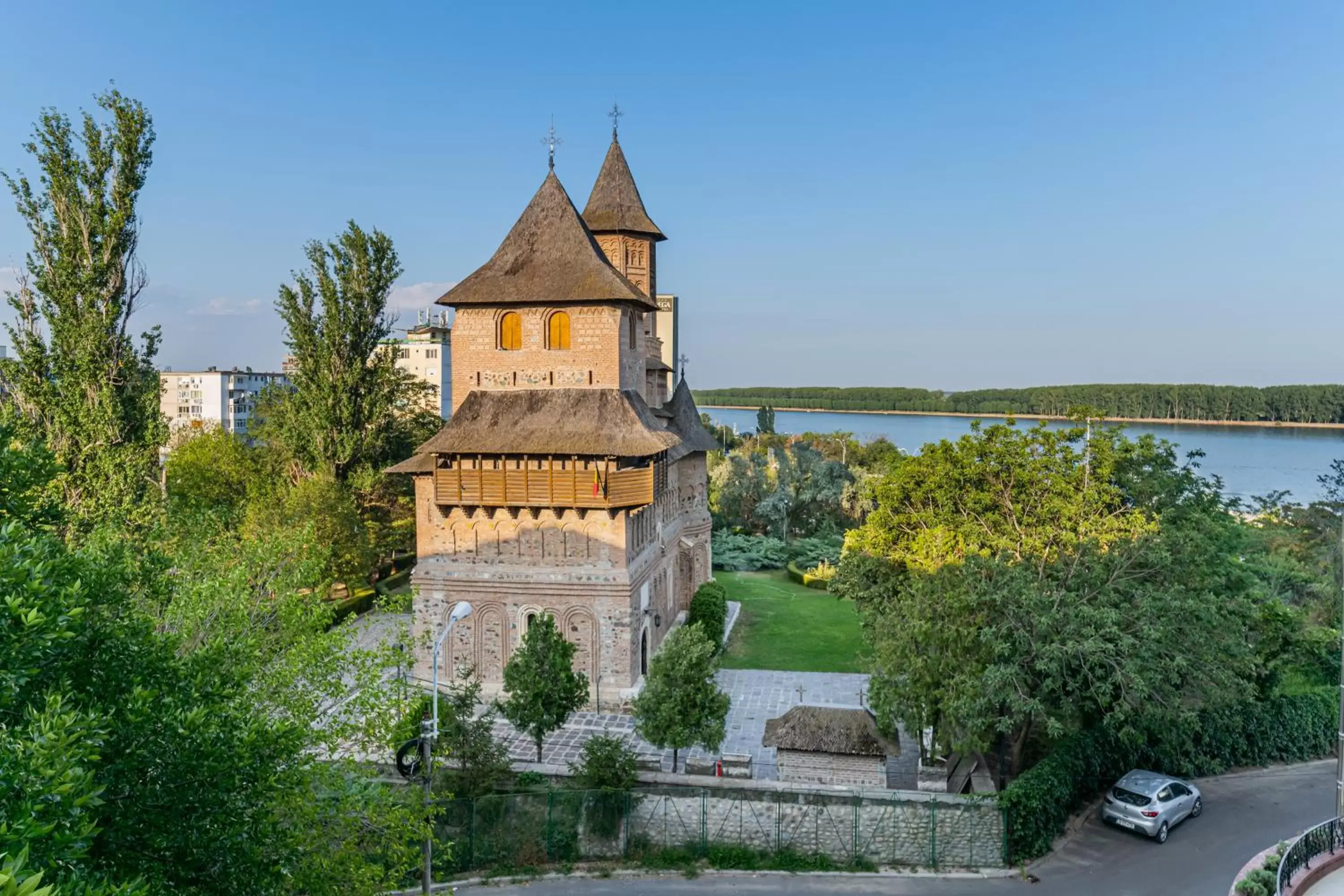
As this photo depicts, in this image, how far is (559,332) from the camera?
86.3 feet

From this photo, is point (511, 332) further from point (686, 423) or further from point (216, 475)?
point (216, 475)

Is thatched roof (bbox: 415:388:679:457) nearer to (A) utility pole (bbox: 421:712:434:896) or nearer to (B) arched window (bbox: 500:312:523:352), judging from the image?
(B) arched window (bbox: 500:312:523:352)

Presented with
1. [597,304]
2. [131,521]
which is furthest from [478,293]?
[131,521]

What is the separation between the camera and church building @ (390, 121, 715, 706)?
2455 cm

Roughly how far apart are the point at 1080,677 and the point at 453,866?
14084mm

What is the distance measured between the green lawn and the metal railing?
953 cm

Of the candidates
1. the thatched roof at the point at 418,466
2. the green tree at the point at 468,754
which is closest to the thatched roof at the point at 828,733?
the green tree at the point at 468,754

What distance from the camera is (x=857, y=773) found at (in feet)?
64.6

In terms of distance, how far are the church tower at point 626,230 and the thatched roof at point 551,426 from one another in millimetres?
7191

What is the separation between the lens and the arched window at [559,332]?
26.2 metres

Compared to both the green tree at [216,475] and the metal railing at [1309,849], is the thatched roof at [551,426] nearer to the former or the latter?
the metal railing at [1309,849]

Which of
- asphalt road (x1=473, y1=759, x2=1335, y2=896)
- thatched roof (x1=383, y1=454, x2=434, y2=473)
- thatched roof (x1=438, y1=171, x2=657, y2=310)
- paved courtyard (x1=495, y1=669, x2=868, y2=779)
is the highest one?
thatched roof (x1=438, y1=171, x2=657, y2=310)

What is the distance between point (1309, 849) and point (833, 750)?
8.99 m

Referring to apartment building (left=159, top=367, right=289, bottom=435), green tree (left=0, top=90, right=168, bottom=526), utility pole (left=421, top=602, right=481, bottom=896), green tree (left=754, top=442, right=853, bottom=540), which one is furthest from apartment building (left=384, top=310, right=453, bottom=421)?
utility pole (left=421, top=602, right=481, bottom=896)
